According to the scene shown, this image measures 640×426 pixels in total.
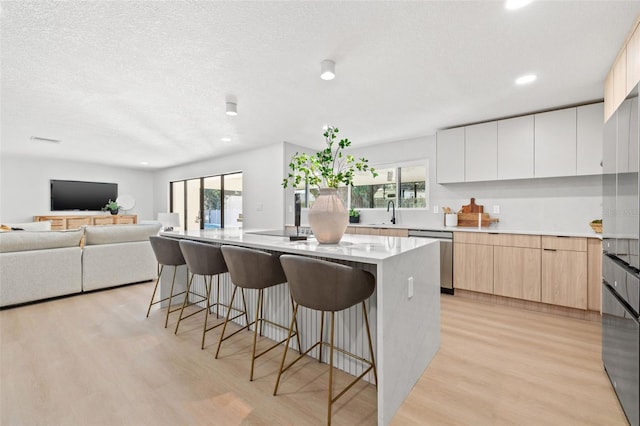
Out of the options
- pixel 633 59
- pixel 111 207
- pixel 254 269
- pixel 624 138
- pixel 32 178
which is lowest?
pixel 254 269

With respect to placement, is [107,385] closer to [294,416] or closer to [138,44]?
[294,416]

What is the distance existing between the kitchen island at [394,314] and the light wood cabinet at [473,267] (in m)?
1.67

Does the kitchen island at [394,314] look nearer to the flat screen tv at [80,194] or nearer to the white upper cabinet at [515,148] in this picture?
the white upper cabinet at [515,148]

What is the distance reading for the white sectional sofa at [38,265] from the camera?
324 centimetres

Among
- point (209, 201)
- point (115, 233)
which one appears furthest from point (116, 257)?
point (209, 201)

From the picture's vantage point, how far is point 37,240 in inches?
135

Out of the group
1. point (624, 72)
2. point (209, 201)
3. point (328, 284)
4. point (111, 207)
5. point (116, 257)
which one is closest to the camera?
point (328, 284)

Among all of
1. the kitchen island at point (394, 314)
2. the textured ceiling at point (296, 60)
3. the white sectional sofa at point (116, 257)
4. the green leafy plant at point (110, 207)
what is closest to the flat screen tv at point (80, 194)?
the green leafy plant at point (110, 207)

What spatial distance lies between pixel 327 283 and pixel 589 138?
145 inches

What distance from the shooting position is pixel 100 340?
8.07 feet

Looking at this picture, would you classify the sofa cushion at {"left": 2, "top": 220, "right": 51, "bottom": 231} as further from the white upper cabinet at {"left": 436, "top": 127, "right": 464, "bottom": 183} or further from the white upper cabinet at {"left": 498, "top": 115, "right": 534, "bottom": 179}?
the white upper cabinet at {"left": 498, "top": 115, "right": 534, "bottom": 179}

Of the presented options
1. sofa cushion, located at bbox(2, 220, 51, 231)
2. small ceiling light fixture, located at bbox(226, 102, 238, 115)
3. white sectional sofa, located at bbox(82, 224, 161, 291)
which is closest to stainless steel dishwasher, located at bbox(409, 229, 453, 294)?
small ceiling light fixture, located at bbox(226, 102, 238, 115)

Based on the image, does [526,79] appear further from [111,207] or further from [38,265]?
[111,207]

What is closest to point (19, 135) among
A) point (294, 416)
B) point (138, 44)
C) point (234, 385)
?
point (138, 44)
